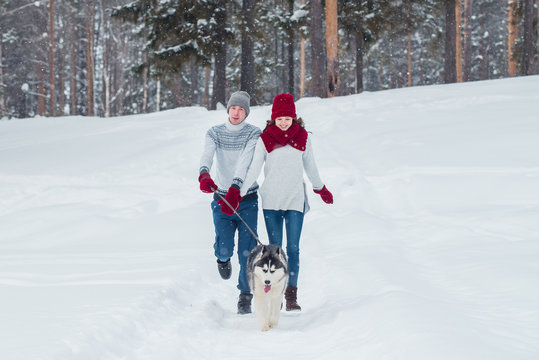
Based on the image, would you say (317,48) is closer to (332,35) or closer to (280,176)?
(332,35)

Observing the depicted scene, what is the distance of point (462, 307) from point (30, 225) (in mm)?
7204

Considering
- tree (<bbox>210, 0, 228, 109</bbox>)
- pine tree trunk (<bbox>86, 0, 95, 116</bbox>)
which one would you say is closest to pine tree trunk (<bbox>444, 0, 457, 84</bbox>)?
tree (<bbox>210, 0, 228, 109</bbox>)

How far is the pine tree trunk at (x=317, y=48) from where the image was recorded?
14734mm


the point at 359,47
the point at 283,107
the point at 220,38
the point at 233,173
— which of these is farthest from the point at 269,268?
the point at 359,47

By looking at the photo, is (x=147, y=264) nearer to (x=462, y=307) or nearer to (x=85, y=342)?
(x=85, y=342)

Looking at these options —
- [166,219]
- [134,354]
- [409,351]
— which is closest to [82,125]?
[166,219]

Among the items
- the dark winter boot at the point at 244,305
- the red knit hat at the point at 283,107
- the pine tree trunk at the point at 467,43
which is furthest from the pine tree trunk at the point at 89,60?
the red knit hat at the point at 283,107

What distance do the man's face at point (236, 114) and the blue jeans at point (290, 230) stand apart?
0.96 meters

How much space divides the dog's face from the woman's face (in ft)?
3.83

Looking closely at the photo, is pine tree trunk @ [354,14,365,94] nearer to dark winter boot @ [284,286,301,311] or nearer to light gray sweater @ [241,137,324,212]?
light gray sweater @ [241,137,324,212]

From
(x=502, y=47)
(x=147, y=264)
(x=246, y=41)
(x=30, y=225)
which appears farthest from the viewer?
(x=502, y=47)

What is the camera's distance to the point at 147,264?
20.2ft

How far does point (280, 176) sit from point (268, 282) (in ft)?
3.54

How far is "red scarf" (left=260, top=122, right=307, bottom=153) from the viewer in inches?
182
